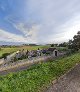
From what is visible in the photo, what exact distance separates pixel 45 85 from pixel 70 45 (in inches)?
2024

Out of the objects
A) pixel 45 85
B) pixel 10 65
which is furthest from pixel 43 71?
pixel 10 65

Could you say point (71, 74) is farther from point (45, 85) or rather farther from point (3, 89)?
point (3, 89)

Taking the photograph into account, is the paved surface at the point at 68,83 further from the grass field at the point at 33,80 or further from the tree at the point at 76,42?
the tree at the point at 76,42

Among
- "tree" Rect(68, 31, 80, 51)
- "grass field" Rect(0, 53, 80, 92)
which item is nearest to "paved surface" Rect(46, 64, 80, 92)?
"grass field" Rect(0, 53, 80, 92)

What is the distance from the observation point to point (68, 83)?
692 inches

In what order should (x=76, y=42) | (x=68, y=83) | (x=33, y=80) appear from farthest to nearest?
1. (x=76, y=42)
2. (x=33, y=80)
3. (x=68, y=83)

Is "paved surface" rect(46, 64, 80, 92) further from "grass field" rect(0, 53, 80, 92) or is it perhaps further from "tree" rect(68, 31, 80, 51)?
"tree" rect(68, 31, 80, 51)

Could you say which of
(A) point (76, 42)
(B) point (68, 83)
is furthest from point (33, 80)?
(A) point (76, 42)

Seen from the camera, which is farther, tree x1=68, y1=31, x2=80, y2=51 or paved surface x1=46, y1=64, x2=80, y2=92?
tree x1=68, y1=31, x2=80, y2=51

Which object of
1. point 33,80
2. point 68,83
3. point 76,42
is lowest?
point 68,83

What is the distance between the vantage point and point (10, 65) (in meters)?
46.4

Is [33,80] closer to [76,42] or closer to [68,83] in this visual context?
[68,83]

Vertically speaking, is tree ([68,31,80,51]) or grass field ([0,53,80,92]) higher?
tree ([68,31,80,51])

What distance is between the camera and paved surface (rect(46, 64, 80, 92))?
16.4m
